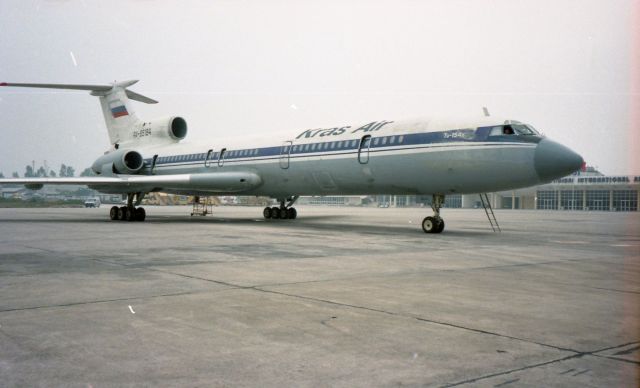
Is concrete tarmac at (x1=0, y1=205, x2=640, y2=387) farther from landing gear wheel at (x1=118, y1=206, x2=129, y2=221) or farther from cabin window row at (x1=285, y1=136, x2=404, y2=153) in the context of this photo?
landing gear wheel at (x1=118, y1=206, x2=129, y2=221)

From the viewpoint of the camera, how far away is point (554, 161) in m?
14.6

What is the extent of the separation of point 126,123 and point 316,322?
26.8 meters

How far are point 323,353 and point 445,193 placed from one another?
45.3ft

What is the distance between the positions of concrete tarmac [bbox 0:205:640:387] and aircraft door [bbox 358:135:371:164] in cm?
905

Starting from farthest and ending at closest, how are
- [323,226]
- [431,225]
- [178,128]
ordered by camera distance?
1. [178,128]
2. [323,226]
3. [431,225]

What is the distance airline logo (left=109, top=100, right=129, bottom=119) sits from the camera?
2886cm

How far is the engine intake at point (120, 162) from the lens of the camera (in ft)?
87.7

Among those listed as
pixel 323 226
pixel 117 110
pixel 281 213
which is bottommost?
pixel 323 226

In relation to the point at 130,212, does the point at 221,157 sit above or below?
above

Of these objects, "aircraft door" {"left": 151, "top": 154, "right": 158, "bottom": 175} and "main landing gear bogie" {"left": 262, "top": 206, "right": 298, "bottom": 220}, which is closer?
"main landing gear bogie" {"left": 262, "top": 206, "right": 298, "bottom": 220}

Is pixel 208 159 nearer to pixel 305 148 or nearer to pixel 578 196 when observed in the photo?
pixel 305 148

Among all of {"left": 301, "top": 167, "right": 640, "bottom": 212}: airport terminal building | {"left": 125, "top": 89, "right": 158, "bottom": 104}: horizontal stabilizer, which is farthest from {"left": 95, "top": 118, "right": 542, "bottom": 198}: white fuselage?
{"left": 301, "top": 167, "right": 640, "bottom": 212}: airport terminal building

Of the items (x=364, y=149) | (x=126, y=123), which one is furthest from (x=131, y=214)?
(x=364, y=149)

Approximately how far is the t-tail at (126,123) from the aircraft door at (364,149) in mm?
13599
